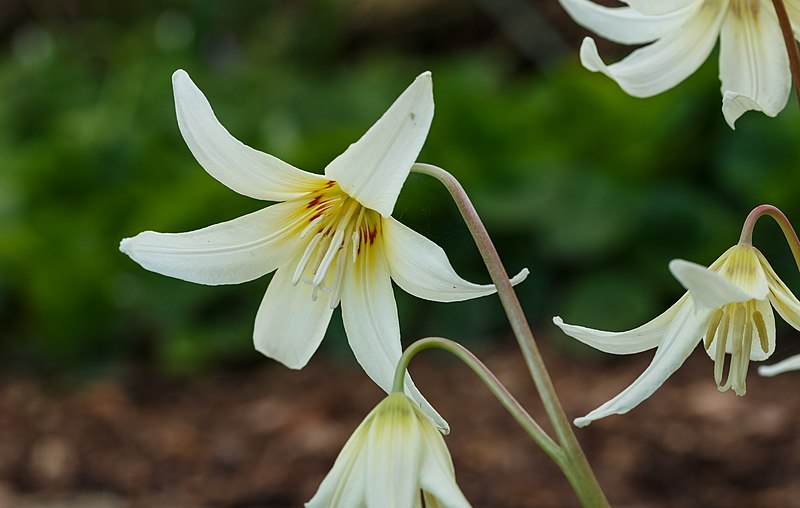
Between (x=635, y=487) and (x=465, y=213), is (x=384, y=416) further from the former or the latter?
(x=635, y=487)

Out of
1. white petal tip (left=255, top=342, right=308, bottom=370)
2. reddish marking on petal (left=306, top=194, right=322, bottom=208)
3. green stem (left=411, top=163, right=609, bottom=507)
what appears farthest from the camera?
reddish marking on petal (left=306, top=194, right=322, bottom=208)

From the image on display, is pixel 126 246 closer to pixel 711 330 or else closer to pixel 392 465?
pixel 392 465

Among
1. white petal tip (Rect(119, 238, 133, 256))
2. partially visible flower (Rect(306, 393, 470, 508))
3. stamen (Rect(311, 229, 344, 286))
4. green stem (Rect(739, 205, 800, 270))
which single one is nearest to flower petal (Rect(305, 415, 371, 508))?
partially visible flower (Rect(306, 393, 470, 508))

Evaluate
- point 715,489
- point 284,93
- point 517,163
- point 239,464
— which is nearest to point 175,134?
point 284,93

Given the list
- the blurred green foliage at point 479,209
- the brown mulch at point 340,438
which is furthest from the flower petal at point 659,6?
the blurred green foliage at point 479,209

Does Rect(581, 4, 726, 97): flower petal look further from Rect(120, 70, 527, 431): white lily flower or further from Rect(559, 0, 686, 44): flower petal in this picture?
Rect(120, 70, 527, 431): white lily flower

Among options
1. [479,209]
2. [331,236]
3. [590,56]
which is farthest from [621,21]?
[479,209]

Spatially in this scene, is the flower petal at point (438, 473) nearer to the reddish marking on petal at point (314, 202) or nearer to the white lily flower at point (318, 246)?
the white lily flower at point (318, 246)
